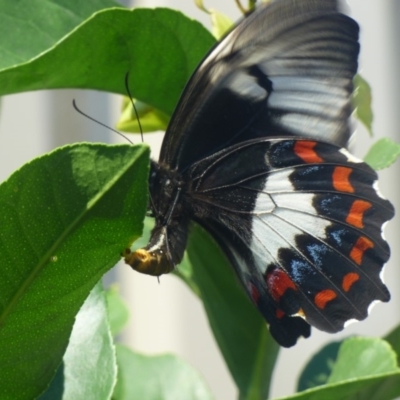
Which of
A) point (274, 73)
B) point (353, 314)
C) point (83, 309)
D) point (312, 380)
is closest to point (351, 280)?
point (353, 314)

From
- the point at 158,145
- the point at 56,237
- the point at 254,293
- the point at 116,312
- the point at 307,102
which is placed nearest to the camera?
the point at 56,237

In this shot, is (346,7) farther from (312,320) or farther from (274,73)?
(312,320)

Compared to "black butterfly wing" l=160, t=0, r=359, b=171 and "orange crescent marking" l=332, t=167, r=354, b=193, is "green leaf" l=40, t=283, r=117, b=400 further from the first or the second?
"orange crescent marking" l=332, t=167, r=354, b=193

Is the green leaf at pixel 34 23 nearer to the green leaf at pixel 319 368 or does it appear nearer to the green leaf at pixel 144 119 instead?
the green leaf at pixel 144 119

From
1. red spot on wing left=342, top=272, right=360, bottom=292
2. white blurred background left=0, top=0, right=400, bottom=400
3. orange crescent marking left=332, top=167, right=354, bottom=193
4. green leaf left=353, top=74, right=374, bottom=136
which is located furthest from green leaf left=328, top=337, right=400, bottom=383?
white blurred background left=0, top=0, right=400, bottom=400

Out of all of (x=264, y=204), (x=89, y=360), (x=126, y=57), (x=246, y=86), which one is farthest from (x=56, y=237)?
(x=264, y=204)

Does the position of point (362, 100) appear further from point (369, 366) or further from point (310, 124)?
point (369, 366)
